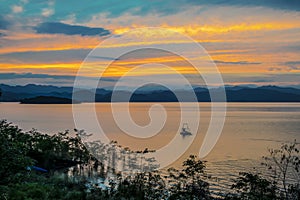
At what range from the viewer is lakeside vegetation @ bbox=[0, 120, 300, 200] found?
770 cm

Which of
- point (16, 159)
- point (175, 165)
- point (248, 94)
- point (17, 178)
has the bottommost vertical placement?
point (175, 165)

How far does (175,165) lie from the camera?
24906 mm

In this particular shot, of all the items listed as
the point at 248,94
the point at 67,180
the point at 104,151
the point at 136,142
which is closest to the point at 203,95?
the point at 248,94

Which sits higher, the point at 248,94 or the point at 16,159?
the point at 248,94

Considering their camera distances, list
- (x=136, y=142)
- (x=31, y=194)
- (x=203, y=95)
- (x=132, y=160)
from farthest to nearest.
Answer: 1. (x=203, y=95)
2. (x=136, y=142)
3. (x=132, y=160)
4. (x=31, y=194)

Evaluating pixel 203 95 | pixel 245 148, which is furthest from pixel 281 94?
pixel 245 148

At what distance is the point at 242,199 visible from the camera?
1066cm

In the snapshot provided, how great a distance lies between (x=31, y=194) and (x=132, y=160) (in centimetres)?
1509

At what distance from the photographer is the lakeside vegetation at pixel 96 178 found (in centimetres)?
770

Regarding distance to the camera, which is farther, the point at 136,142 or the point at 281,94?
the point at 281,94

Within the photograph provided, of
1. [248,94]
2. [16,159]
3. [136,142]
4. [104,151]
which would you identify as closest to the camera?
[16,159]

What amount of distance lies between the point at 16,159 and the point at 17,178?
0.59 metres

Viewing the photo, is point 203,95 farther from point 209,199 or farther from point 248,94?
point 209,199

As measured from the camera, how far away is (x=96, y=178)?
20141mm
